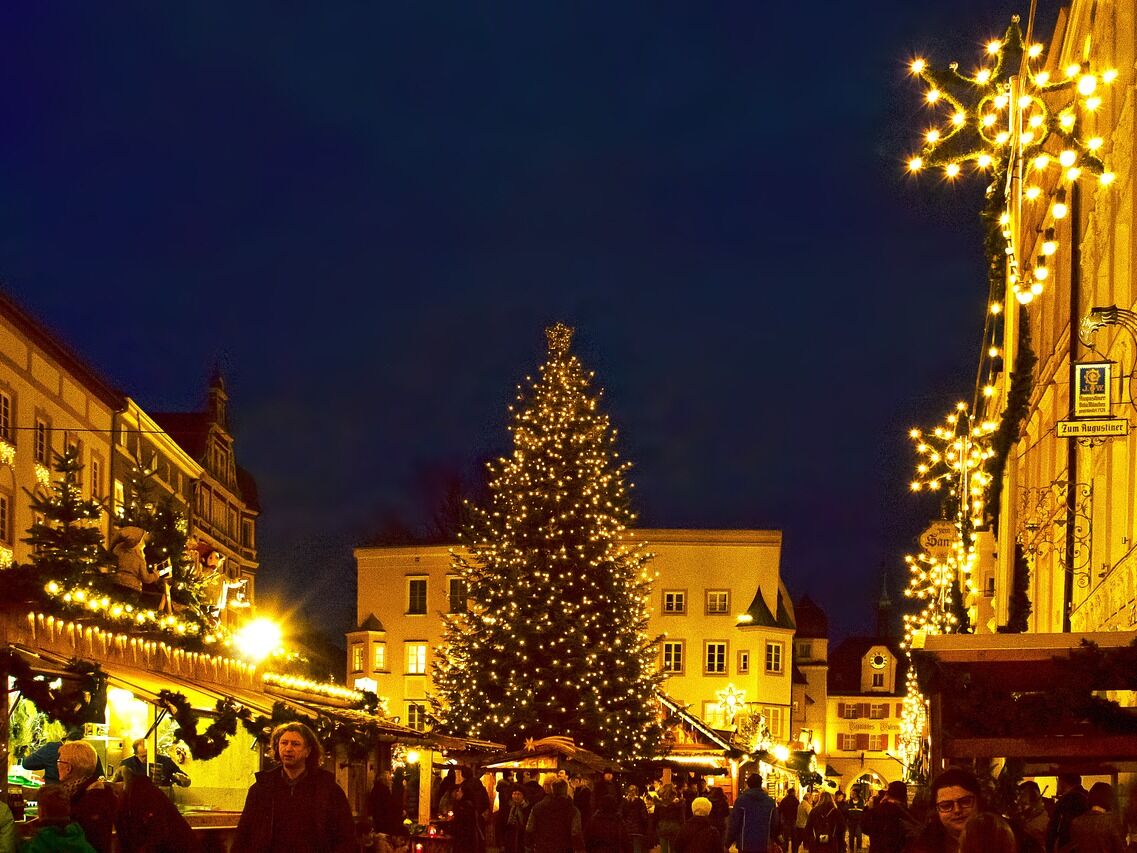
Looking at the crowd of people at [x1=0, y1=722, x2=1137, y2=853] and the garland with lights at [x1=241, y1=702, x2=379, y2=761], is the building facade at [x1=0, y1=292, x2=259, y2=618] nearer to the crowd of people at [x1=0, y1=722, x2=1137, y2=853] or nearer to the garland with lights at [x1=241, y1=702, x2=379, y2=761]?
the garland with lights at [x1=241, y1=702, x2=379, y2=761]

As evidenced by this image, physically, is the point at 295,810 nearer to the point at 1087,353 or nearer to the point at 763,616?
the point at 1087,353

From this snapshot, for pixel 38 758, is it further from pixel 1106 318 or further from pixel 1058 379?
pixel 1058 379

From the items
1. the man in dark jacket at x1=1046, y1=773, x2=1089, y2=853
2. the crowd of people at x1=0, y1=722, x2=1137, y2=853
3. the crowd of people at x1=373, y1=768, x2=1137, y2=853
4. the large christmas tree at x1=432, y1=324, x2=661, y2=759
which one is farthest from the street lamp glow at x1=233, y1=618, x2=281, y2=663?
the large christmas tree at x1=432, y1=324, x2=661, y2=759

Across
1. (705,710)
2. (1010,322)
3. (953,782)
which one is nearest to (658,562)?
(705,710)

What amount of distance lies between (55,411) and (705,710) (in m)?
33.4

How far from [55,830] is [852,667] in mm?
92508

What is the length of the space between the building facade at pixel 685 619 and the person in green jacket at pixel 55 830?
6066cm

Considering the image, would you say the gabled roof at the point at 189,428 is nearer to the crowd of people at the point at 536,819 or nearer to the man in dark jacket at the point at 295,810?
the crowd of people at the point at 536,819

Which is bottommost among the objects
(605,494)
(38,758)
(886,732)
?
(886,732)

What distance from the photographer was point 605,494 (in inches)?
Result: 1660

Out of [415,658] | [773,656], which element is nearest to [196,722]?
[415,658]

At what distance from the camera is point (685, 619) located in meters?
70.1

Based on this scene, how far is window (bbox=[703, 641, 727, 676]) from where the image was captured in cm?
6950

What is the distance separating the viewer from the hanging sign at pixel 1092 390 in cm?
1623
